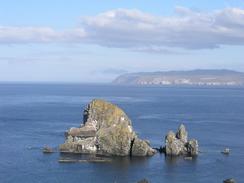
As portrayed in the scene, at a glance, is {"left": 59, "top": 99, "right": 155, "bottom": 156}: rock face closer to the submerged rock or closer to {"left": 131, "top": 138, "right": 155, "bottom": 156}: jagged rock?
{"left": 131, "top": 138, "right": 155, "bottom": 156}: jagged rock

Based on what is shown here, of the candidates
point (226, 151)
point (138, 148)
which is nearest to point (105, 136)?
point (138, 148)

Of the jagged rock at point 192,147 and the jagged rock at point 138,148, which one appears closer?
the jagged rock at point 138,148

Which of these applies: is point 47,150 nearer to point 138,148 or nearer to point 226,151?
point 138,148

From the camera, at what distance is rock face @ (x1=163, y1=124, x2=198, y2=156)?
123875 mm

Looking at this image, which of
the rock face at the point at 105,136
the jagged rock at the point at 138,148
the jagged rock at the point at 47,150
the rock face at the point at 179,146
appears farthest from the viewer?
the jagged rock at the point at 47,150

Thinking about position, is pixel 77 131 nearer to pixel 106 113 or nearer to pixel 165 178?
pixel 106 113

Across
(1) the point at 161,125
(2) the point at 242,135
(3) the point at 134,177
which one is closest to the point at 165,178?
(3) the point at 134,177

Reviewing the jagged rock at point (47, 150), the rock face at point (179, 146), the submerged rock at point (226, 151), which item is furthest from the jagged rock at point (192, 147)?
the jagged rock at point (47, 150)

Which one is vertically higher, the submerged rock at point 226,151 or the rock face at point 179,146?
the rock face at point 179,146

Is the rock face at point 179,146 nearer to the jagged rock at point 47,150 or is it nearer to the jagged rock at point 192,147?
the jagged rock at point 192,147

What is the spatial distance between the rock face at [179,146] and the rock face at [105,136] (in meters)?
4.18

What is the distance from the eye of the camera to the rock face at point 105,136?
122 metres

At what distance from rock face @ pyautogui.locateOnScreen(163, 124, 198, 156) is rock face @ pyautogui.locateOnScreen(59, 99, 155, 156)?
4181 mm

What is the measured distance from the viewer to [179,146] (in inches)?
4914
